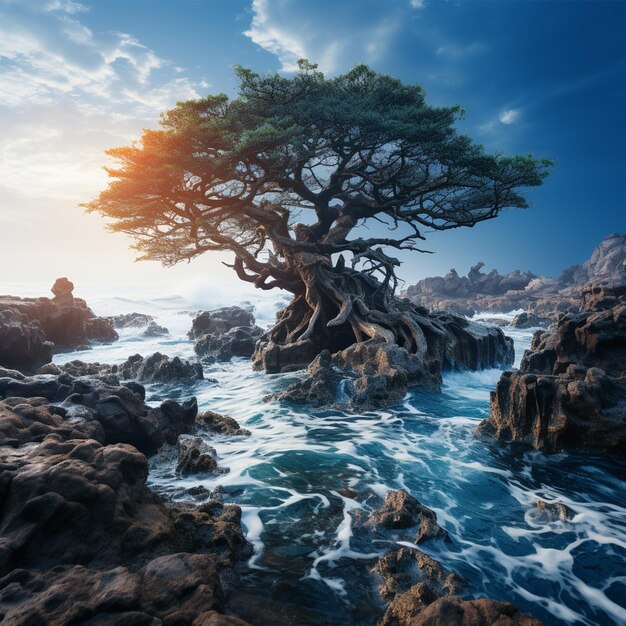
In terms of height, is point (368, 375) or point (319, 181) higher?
point (319, 181)

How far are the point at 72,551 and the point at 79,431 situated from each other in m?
2.31

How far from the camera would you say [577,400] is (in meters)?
5.93

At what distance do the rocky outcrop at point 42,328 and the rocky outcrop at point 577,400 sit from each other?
1490 centimetres

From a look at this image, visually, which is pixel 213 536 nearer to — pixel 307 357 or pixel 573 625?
pixel 573 625

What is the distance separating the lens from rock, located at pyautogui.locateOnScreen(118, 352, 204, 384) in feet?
40.7

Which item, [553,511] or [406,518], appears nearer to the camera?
[406,518]

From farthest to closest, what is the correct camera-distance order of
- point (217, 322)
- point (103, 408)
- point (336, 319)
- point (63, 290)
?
1. point (217, 322)
2. point (63, 290)
3. point (336, 319)
4. point (103, 408)

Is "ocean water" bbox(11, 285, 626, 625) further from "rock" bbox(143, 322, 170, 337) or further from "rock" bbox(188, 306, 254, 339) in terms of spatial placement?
"rock" bbox(143, 322, 170, 337)

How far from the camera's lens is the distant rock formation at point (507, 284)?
63.8 meters

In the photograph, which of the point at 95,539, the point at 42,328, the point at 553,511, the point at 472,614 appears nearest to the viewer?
the point at 472,614

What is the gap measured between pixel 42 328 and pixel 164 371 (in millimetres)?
13801

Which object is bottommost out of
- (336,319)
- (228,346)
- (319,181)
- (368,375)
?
(228,346)

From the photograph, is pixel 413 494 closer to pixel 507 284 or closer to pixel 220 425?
pixel 220 425

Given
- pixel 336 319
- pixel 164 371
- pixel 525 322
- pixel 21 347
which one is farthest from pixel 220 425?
pixel 525 322
